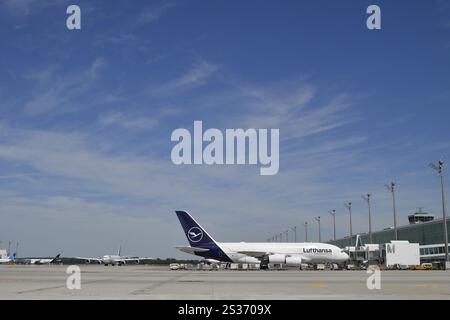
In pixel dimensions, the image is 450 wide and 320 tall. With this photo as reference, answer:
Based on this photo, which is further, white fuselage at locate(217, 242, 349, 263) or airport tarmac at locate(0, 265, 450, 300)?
white fuselage at locate(217, 242, 349, 263)

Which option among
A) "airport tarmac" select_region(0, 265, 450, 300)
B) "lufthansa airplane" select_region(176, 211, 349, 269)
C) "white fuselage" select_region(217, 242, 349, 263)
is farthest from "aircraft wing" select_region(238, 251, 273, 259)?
"airport tarmac" select_region(0, 265, 450, 300)

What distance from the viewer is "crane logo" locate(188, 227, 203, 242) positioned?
281ft

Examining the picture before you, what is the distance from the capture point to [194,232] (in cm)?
8588

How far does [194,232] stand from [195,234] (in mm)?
393

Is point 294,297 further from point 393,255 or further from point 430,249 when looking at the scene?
point 430,249

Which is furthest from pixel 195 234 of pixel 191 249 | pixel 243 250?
pixel 243 250

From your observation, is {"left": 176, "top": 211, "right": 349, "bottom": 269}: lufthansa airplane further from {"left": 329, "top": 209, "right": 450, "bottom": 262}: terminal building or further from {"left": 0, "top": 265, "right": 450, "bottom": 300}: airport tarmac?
{"left": 0, "top": 265, "right": 450, "bottom": 300}: airport tarmac

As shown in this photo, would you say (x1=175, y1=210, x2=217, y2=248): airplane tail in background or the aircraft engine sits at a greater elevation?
(x1=175, y1=210, x2=217, y2=248): airplane tail in background

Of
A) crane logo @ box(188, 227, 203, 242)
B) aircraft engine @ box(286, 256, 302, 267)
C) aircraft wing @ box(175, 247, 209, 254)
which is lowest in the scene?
aircraft engine @ box(286, 256, 302, 267)

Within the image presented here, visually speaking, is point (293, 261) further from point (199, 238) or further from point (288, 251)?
Result: point (199, 238)

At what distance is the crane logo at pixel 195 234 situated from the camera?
85.6 meters
